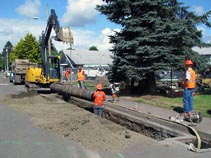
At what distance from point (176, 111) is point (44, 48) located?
52.2 ft

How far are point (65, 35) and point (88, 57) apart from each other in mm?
49407

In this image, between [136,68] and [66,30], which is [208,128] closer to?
[136,68]

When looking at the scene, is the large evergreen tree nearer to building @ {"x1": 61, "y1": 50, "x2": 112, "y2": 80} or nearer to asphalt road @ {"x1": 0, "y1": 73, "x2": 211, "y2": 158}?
asphalt road @ {"x1": 0, "y1": 73, "x2": 211, "y2": 158}

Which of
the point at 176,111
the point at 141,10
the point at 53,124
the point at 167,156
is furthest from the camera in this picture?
the point at 141,10

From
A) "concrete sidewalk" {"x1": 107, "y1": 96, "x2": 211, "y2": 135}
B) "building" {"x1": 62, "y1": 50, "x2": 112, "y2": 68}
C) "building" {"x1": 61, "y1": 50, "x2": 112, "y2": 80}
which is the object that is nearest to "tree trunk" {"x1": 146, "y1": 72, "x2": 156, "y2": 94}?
"concrete sidewalk" {"x1": 107, "y1": 96, "x2": 211, "y2": 135}

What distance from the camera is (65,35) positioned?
2325cm

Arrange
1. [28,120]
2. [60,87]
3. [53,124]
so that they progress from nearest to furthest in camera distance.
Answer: [53,124] → [28,120] → [60,87]

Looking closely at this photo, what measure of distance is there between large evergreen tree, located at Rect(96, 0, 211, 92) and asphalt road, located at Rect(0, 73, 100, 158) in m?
8.34

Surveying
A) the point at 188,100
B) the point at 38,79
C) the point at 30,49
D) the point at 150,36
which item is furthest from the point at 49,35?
the point at 30,49

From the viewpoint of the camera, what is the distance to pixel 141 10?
63.5 feet

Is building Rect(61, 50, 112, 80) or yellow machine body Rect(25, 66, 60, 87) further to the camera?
building Rect(61, 50, 112, 80)

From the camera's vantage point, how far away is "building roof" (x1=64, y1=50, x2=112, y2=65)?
6896 centimetres

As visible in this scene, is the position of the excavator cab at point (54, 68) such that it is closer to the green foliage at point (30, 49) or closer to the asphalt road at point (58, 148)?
the asphalt road at point (58, 148)

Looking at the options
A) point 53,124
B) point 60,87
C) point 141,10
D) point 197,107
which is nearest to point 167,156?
point 53,124
